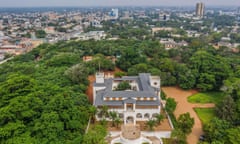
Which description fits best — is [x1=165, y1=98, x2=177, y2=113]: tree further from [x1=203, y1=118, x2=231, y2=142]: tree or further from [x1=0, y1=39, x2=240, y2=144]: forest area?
[x1=203, y1=118, x2=231, y2=142]: tree

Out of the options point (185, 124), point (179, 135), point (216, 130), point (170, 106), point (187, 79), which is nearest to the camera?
point (179, 135)

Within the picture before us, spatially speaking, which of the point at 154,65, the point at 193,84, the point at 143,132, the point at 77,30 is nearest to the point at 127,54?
the point at 154,65

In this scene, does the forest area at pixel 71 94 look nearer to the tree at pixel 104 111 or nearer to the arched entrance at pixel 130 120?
the tree at pixel 104 111

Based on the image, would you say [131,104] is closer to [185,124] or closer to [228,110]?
[185,124]

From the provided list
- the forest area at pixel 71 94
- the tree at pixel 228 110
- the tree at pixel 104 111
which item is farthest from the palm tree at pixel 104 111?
the tree at pixel 228 110

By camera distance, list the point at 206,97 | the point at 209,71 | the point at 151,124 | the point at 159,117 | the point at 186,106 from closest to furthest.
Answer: the point at 151,124 → the point at 159,117 → the point at 186,106 → the point at 206,97 → the point at 209,71

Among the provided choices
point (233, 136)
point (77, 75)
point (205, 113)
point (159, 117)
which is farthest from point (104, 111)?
point (205, 113)

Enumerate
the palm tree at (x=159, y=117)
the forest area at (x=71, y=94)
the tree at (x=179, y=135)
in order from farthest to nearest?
the palm tree at (x=159, y=117) → the tree at (x=179, y=135) → the forest area at (x=71, y=94)
